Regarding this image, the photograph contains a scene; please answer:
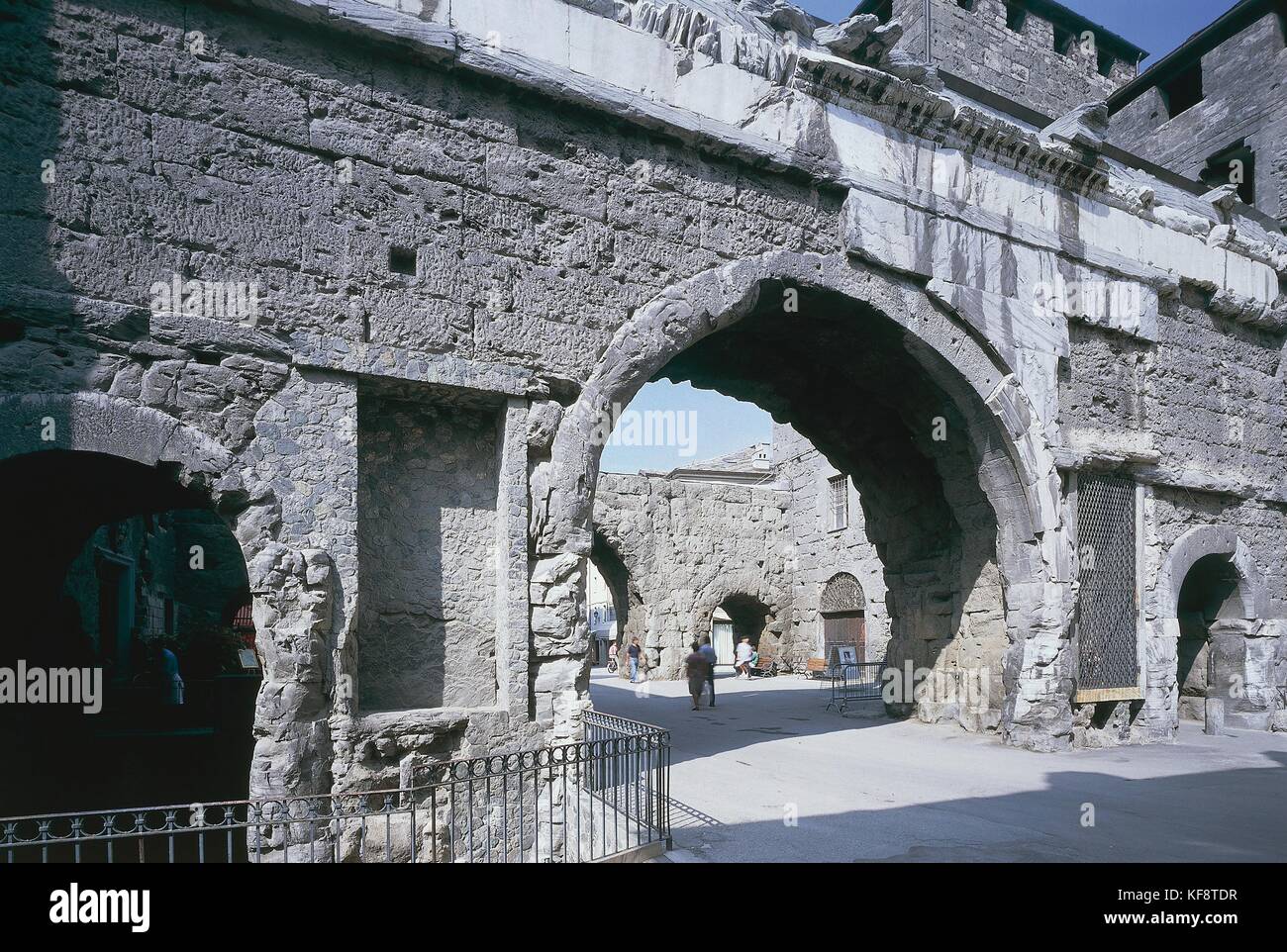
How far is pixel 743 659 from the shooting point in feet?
66.0

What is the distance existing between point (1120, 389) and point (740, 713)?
6174 mm

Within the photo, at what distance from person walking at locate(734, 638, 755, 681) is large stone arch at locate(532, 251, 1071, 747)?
37.7ft

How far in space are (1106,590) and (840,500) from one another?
10.1 m

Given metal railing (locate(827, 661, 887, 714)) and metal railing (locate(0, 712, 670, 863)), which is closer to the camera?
metal railing (locate(0, 712, 670, 863))

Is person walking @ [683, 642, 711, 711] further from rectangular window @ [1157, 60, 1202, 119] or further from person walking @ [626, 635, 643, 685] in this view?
rectangular window @ [1157, 60, 1202, 119]

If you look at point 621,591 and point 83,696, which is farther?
point 621,591

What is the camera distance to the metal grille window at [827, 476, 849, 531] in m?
19.0

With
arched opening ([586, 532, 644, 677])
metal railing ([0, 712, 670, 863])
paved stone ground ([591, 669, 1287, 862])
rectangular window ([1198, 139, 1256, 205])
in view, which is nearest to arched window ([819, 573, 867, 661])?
arched opening ([586, 532, 644, 677])

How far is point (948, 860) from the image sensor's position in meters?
4.87

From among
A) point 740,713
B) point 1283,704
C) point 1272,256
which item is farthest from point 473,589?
point 1272,256

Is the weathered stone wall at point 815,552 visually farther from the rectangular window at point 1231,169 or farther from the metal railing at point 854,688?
the rectangular window at point 1231,169

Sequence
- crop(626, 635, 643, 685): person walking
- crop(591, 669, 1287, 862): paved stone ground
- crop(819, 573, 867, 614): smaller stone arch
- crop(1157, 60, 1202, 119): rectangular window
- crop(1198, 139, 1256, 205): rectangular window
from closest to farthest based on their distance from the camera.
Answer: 1. crop(591, 669, 1287, 862): paved stone ground
2. crop(1198, 139, 1256, 205): rectangular window
3. crop(1157, 60, 1202, 119): rectangular window
4. crop(626, 635, 643, 685): person walking
5. crop(819, 573, 867, 614): smaller stone arch

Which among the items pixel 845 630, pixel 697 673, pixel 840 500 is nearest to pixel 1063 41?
pixel 840 500

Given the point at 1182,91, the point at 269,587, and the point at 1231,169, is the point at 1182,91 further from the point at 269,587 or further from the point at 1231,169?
the point at 269,587
